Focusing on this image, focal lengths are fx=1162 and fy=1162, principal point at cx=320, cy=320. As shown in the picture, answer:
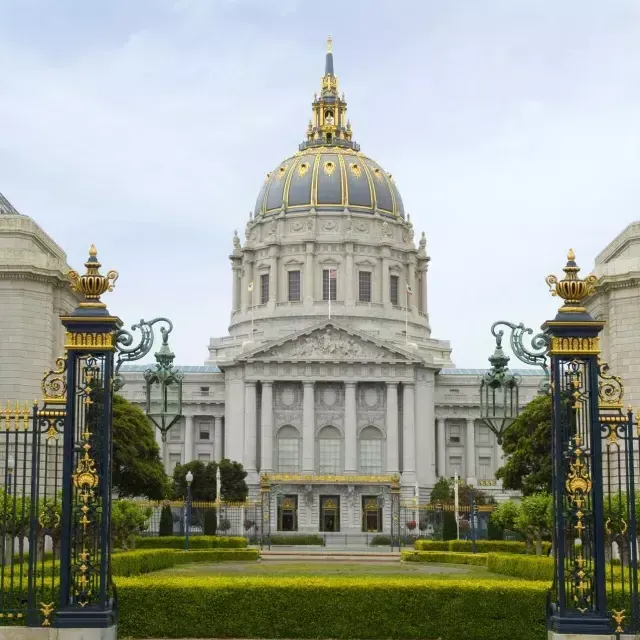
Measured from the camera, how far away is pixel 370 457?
112000 mm

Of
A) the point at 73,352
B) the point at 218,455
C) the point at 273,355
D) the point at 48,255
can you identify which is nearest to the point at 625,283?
the point at 48,255

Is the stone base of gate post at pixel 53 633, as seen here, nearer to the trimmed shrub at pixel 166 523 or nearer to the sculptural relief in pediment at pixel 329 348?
the trimmed shrub at pixel 166 523

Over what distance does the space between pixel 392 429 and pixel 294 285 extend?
26238mm

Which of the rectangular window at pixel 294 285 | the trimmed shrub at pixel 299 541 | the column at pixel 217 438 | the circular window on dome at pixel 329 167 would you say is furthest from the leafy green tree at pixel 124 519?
the circular window on dome at pixel 329 167

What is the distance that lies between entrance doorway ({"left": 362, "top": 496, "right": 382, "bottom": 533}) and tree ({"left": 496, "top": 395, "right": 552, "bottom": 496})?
4451cm

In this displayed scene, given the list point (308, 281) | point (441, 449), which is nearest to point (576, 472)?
point (441, 449)

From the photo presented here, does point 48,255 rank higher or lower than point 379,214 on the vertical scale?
lower

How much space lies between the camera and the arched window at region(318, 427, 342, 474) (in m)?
111

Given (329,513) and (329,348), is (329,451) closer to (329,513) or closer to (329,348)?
(329,513)

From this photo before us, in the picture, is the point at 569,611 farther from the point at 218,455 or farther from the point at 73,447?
the point at 218,455

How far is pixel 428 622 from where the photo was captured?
74.0 feet

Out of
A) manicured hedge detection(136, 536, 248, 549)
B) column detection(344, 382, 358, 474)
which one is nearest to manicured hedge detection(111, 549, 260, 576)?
manicured hedge detection(136, 536, 248, 549)

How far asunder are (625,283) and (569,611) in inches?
1498

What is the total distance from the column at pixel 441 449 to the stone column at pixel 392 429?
909 cm
